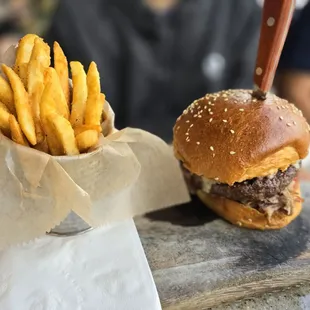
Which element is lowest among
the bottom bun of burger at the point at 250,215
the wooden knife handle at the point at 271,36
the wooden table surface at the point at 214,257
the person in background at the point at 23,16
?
the person in background at the point at 23,16

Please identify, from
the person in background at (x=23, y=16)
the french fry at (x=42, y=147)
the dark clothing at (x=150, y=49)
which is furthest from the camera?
the person in background at (x=23, y=16)

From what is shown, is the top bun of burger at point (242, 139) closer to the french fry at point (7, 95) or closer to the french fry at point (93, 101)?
the french fry at point (93, 101)

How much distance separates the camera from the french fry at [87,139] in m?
1.10

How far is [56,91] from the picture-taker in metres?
1.10

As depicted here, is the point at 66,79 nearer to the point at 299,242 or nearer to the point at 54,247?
the point at 54,247

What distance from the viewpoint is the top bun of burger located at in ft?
3.92

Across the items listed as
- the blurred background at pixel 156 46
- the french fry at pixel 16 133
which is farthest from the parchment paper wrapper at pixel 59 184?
the blurred background at pixel 156 46

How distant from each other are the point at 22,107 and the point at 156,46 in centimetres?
182

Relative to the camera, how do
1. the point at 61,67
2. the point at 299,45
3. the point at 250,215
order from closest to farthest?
the point at 61,67
the point at 250,215
the point at 299,45

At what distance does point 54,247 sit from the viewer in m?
1.21

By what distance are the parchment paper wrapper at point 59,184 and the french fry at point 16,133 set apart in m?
0.01

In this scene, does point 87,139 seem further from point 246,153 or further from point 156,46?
point 156,46

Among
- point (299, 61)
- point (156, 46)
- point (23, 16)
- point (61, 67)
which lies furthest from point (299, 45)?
point (23, 16)

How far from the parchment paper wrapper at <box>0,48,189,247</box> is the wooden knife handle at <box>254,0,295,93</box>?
1.14ft
